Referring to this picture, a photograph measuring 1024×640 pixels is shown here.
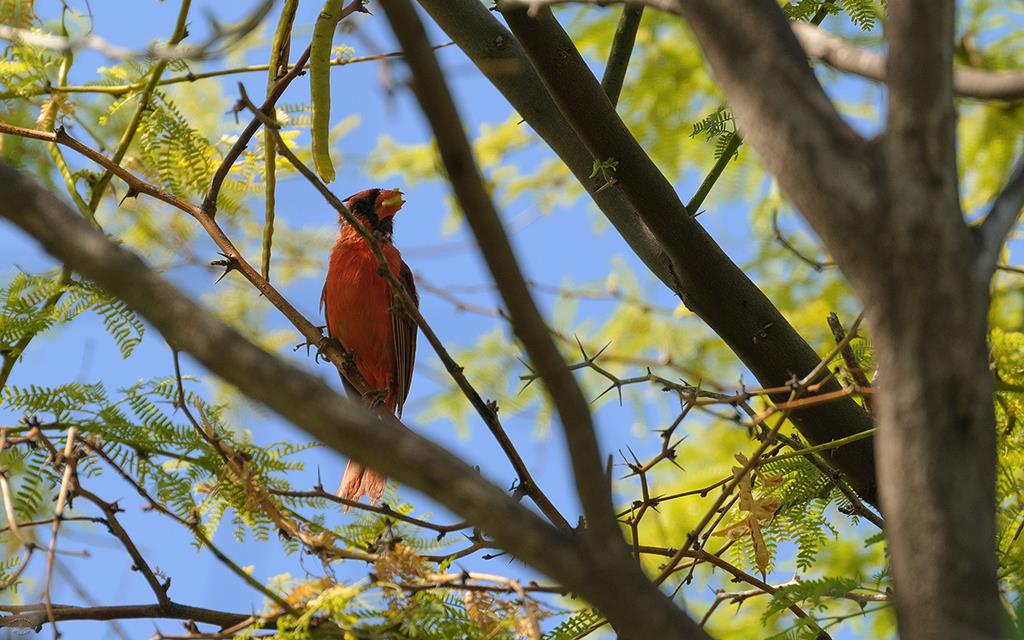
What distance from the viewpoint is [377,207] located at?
5570 mm

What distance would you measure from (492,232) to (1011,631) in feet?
2.55

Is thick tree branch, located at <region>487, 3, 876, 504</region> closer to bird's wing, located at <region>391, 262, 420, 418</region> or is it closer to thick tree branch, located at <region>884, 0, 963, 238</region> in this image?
thick tree branch, located at <region>884, 0, 963, 238</region>

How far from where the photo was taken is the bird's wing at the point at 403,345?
16.2ft

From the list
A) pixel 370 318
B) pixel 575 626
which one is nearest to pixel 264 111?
pixel 575 626

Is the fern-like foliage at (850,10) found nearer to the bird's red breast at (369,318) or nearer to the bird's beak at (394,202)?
the bird's red breast at (369,318)

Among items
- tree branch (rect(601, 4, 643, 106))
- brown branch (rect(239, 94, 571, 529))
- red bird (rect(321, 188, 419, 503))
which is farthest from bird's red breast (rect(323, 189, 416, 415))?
brown branch (rect(239, 94, 571, 529))

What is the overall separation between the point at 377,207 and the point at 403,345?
0.90 meters

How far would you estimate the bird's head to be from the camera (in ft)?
18.0

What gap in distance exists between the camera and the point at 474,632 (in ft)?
6.66

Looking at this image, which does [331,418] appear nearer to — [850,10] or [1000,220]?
[1000,220]

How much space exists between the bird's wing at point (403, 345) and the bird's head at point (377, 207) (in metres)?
0.60

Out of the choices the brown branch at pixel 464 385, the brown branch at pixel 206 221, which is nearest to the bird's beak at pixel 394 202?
the brown branch at pixel 206 221

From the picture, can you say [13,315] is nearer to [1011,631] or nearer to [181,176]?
[181,176]

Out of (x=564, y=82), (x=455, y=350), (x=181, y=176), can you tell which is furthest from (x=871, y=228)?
(x=455, y=350)
